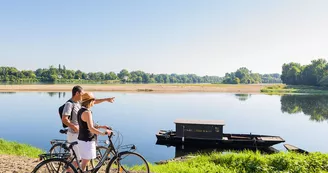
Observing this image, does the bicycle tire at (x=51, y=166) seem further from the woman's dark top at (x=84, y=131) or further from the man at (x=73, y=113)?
the woman's dark top at (x=84, y=131)

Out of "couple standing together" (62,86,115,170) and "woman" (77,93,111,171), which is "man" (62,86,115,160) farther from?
"woman" (77,93,111,171)

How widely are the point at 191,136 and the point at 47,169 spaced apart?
44.7ft

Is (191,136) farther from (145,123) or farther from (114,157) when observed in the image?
(114,157)

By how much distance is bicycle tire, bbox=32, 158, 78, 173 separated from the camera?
4.84m

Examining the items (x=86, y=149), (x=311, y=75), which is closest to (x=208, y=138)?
(x=86, y=149)

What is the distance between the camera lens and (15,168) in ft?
23.4

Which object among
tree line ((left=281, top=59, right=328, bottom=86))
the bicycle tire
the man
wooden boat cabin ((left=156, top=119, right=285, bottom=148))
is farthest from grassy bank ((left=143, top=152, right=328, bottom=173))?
tree line ((left=281, top=59, right=328, bottom=86))

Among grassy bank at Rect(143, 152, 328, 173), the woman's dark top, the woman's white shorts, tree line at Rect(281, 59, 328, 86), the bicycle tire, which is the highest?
tree line at Rect(281, 59, 328, 86)

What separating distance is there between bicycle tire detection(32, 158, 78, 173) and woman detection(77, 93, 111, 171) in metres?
0.30

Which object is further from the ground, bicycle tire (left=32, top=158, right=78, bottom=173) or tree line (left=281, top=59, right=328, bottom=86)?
tree line (left=281, top=59, right=328, bottom=86)

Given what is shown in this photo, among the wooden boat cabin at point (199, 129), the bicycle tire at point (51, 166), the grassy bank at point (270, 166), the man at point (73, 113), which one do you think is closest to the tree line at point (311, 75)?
the wooden boat cabin at point (199, 129)

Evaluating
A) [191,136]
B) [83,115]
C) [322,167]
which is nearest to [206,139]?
[191,136]

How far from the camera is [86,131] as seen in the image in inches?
191

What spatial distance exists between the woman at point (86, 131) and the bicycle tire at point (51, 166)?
303mm
